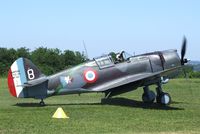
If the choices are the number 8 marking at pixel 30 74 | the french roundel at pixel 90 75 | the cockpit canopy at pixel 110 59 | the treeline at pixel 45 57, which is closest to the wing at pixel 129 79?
the french roundel at pixel 90 75

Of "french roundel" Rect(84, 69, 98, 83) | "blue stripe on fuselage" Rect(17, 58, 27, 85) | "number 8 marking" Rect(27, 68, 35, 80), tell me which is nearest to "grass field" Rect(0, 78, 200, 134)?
"blue stripe on fuselage" Rect(17, 58, 27, 85)

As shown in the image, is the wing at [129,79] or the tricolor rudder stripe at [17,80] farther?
the wing at [129,79]

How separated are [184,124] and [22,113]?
499 centimetres

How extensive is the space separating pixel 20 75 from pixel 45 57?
59.0 metres

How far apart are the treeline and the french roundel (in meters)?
54.7

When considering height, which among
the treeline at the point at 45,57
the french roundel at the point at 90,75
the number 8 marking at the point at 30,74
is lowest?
the treeline at the point at 45,57

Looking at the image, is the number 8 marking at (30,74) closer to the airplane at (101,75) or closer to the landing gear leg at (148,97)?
the airplane at (101,75)

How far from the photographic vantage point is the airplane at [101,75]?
53.0 ft

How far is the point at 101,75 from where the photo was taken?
1694 centimetres

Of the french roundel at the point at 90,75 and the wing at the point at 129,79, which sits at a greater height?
the french roundel at the point at 90,75

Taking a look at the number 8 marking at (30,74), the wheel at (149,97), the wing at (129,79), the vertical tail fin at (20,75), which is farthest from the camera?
the wheel at (149,97)

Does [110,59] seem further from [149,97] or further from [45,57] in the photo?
[45,57]

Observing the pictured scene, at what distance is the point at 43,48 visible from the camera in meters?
79.9

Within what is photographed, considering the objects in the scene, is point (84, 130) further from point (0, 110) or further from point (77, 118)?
point (0, 110)
